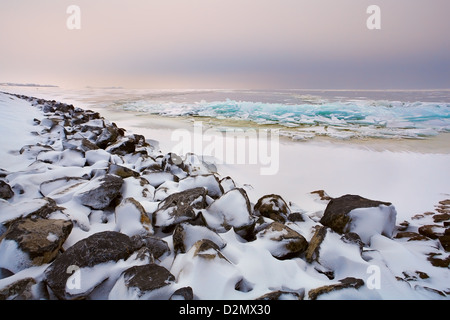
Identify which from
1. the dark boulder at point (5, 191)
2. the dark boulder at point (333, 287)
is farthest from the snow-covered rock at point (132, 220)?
the dark boulder at point (333, 287)

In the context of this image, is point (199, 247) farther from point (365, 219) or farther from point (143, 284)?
point (365, 219)

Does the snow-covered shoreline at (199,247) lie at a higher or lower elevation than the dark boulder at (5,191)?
lower

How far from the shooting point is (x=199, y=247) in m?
1.22

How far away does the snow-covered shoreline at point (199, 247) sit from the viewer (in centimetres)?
106

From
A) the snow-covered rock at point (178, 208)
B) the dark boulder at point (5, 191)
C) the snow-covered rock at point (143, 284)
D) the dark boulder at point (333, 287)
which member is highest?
the dark boulder at point (5, 191)

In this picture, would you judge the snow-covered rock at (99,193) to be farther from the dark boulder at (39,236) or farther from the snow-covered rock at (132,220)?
the dark boulder at (39,236)

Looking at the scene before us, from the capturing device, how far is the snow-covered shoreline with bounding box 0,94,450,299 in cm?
106

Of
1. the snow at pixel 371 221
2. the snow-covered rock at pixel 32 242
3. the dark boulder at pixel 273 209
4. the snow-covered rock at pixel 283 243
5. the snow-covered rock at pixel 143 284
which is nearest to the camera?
the snow-covered rock at pixel 143 284

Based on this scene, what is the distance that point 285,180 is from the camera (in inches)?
120

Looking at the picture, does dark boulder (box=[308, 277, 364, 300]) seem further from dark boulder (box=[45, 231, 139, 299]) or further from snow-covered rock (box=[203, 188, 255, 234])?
dark boulder (box=[45, 231, 139, 299])

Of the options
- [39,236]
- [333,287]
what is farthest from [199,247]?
[39,236]

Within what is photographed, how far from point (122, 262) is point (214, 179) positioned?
3.51ft

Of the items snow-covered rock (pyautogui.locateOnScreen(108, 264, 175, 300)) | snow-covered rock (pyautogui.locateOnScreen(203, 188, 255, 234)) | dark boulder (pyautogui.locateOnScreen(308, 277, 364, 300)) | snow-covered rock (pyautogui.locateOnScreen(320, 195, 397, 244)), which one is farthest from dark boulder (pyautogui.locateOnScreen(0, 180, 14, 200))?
snow-covered rock (pyautogui.locateOnScreen(320, 195, 397, 244))

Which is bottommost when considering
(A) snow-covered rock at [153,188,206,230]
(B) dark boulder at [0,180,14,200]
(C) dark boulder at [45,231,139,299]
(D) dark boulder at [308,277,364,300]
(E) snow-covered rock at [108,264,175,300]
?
(D) dark boulder at [308,277,364,300]
